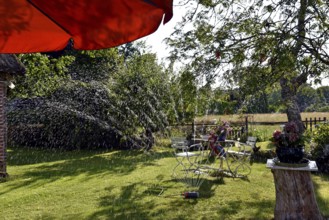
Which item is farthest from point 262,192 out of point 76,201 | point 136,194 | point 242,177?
point 76,201

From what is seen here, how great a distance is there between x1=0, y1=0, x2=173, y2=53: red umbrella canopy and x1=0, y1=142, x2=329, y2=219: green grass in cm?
328

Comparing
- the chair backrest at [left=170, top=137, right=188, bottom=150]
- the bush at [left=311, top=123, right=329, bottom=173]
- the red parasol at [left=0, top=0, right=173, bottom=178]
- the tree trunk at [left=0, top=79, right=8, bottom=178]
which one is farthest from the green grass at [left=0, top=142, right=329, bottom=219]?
the red parasol at [left=0, top=0, right=173, bottom=178]

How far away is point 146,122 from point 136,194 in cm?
824

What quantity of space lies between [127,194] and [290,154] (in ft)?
10.7

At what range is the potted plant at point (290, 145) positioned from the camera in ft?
16.5

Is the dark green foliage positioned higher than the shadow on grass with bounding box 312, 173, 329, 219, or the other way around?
the dark green foliage

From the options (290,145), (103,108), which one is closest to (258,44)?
(290,145)

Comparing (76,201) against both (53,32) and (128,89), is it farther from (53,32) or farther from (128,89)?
(128,89)

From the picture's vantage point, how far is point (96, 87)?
15.6m

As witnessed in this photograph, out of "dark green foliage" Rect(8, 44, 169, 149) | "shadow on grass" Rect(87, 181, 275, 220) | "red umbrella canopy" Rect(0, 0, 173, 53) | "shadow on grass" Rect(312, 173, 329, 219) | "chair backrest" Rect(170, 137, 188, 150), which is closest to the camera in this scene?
"red umbrella canopy" Rect(0, 0, 173, 53)

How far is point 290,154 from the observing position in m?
5.02

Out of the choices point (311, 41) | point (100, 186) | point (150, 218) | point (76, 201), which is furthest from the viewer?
point (100, 186)

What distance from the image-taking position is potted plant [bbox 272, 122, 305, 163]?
5016 millimetres

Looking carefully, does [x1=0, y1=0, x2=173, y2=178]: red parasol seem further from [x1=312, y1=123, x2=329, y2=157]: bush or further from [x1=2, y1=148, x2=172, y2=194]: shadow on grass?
[x1=312, y1=123, x2=329, y2=157]: bush
